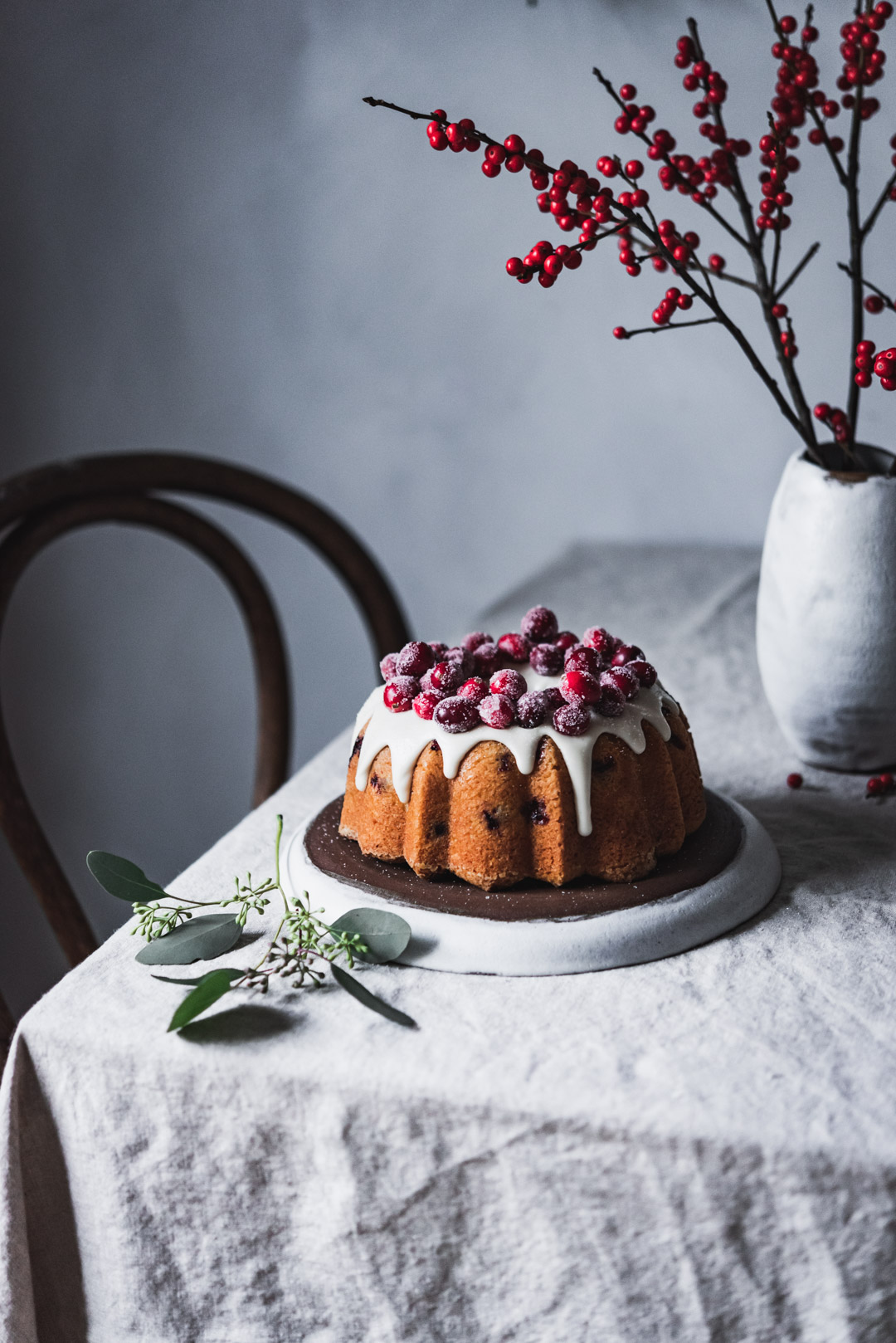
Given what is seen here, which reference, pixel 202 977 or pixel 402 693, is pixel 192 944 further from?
pixel 402 693

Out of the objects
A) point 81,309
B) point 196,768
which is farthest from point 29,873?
point 81,309

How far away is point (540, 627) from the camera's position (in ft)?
2.59

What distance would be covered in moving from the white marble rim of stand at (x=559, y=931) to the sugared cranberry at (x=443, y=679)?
121 millimetres

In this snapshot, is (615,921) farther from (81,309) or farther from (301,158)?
(81,309)

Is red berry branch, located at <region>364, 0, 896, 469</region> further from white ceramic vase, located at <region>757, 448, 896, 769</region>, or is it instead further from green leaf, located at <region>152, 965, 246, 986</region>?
green leaf, located at <region>152, 965, 246, 986</region>

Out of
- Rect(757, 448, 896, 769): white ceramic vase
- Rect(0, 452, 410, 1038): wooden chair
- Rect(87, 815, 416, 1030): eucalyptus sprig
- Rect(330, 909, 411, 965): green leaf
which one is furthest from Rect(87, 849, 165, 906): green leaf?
Rect(757, 448, 896, 769): white ceramic vase

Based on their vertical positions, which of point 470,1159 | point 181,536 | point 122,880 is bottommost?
point 470,1159

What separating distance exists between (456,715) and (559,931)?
0.13m

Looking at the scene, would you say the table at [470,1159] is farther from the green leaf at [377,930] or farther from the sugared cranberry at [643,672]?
the sugared cranberry at [643,672]

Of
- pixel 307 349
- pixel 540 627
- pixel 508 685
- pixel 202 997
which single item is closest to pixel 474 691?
pixel 508 685

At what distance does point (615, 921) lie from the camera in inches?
25.2

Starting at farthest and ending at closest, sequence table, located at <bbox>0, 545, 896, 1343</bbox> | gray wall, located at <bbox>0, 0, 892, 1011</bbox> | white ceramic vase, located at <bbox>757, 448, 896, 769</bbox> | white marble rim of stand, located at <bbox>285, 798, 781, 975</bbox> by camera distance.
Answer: gray wall, located at <bbox>0, 0, 892, 1011</bbox> → white ceramic vase, located at <bbox>757, 448, 896, 769</bbox> → white marble rim of stand, located at <bbox>285, 798, 781, 975</bbox> → table, located at <bbox>0, 545, 896, 1343</bbox>

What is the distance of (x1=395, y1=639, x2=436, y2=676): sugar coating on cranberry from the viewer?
72cm

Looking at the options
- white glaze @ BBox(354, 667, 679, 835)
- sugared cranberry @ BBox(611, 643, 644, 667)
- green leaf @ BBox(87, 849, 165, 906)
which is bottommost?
green leaf @ BBox(87, 849, 165, 906)
